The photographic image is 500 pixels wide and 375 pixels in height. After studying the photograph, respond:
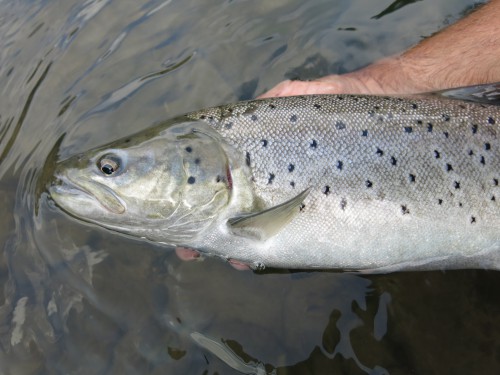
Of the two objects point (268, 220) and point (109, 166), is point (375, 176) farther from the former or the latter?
point (109, 166)

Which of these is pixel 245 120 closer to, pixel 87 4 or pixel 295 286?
pixel 295 286

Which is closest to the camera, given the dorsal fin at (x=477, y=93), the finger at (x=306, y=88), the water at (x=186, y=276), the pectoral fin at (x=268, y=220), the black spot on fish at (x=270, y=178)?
the pectoral fin at (x=268, y=220)

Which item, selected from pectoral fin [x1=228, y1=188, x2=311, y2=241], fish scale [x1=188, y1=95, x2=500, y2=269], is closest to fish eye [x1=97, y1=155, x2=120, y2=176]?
fish scale [x1=188, y1=95, x2=500, y2=269]

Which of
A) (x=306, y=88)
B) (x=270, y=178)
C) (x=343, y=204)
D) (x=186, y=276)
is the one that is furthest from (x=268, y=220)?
(x=306, y=88)

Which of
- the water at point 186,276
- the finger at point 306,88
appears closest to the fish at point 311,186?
the water at point 186,276

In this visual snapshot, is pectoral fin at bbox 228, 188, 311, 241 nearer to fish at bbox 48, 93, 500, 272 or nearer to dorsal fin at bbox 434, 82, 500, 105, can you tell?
fish at bbox 48, 93, 500, 272

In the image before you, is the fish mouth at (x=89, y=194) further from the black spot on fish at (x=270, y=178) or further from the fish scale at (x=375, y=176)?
the black spot on fish at (x=270, y=178)
